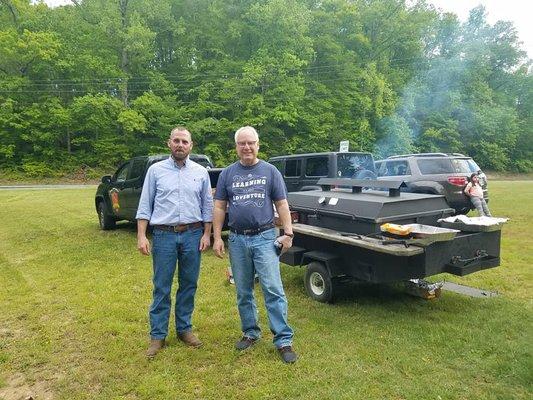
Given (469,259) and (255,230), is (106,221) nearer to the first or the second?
(255,230)

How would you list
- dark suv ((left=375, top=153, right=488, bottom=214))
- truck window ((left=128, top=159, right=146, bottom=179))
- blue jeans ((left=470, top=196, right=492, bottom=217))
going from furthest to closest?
dark suv ((left=375, top=153, right=488, bottom=214))
blue jeans ((left=470, top=196, right=492, bottom=217))
truck window ((left=128, top=159, right=146, bottom=179))

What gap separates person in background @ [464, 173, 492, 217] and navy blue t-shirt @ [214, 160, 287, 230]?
720cm

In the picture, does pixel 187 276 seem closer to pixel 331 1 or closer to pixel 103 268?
pixel 103 268

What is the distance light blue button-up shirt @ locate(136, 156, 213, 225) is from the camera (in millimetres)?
3625

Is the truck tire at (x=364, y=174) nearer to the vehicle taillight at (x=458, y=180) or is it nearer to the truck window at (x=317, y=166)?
the truck window at (x=317, y=166)

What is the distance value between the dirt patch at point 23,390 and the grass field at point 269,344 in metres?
0.01

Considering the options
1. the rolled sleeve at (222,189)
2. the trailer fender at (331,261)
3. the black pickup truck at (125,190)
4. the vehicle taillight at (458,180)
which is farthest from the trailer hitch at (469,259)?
the vehicle taillight at (458,180)

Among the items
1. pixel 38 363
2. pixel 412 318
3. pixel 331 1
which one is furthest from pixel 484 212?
pixel 331 1

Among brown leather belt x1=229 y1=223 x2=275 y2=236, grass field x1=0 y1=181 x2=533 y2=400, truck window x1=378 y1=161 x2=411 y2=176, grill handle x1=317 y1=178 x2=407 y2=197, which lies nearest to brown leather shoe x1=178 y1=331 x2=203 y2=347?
grass field x1=0 y1=181 x2=533 y2=400

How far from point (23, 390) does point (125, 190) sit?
6.45m

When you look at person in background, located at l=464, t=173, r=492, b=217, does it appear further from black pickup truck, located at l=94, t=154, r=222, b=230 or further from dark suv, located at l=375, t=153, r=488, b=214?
black pickup truck, located at l=94, t=154, r=222, b=230

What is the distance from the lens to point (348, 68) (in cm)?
3669

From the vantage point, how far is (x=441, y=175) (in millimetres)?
10133

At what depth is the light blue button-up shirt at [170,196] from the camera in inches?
143
